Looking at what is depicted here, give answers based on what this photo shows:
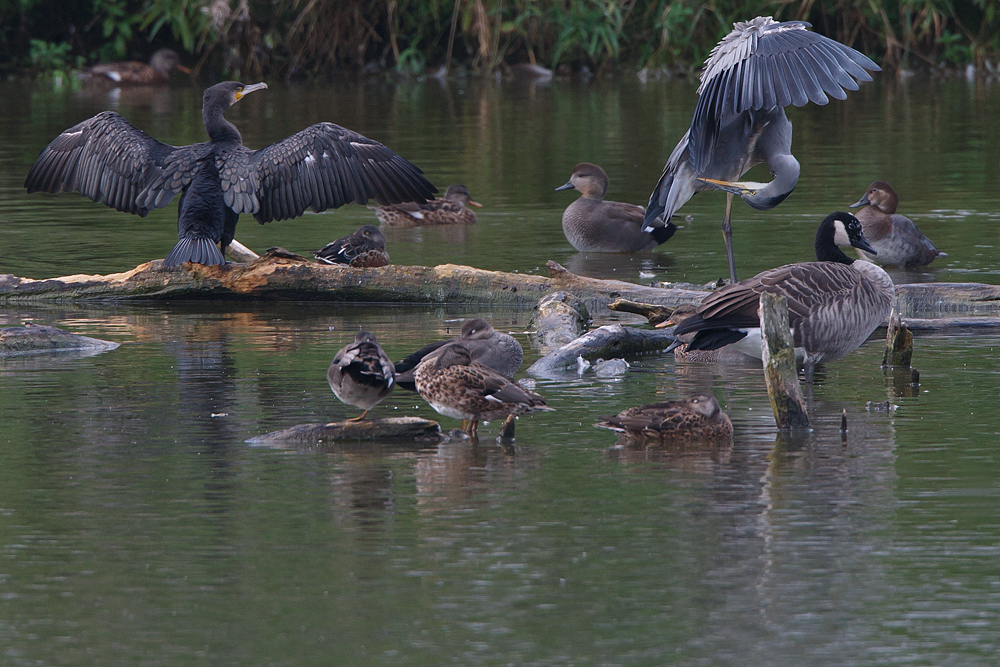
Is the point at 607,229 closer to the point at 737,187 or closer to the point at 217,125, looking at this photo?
the point at 737,187

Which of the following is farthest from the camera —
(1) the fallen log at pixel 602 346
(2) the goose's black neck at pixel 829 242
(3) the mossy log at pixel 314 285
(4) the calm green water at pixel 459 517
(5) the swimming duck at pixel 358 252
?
(5) the swimming duck at pixel 358 252

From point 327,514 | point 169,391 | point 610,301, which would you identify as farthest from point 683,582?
point 610,301

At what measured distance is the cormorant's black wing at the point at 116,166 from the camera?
10.7m

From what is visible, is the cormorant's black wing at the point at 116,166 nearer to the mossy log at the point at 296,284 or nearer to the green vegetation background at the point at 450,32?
the mossy log at the point at 296,284

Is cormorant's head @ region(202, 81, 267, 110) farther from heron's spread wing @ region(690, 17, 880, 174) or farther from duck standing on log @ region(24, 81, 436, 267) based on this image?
heron's spread wing @ region(690, 17, 880, 174)

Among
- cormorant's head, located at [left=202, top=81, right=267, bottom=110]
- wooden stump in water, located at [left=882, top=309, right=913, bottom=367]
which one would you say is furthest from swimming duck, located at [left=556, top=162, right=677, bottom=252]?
wooden stump in water, located at [left=882, top=309, right=913, bottom=367]

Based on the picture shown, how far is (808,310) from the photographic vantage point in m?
7.71

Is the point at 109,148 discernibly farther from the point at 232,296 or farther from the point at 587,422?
the point at 587,422

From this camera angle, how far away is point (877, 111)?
85.4 feet

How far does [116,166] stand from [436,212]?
4.43m

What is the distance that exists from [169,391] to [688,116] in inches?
697

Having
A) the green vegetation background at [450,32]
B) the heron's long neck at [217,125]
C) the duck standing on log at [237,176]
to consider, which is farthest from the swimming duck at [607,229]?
the green vegetation background at [450,32]

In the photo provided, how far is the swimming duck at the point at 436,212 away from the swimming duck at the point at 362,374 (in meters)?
7.70

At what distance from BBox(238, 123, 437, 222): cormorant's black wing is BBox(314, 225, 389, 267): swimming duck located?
2.72 ft
